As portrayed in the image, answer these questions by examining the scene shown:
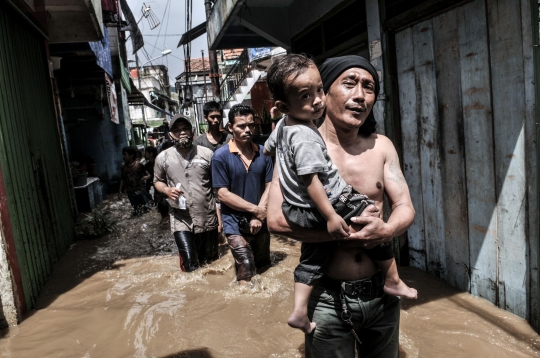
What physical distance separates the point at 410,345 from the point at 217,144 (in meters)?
3.71

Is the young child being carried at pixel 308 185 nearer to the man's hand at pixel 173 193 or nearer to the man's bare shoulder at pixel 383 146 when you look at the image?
the man's bare shoulder at pixel 383 146

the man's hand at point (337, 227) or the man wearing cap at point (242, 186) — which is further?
the man wearing cap at point (242, 186)

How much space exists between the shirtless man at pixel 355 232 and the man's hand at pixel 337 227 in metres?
0.05

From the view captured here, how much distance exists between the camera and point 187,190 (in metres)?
4.94

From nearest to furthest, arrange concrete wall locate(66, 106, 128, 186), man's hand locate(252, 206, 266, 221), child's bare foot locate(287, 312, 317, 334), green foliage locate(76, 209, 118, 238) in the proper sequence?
child's bare foot locate(287, 312, 317, 334)
man's hand locate(252, 206, 266, 221)
green foliage locate(76, 209, 118, 238)
concrete wall locate(66, 106, 128, 186)

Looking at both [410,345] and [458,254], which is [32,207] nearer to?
[410,345]

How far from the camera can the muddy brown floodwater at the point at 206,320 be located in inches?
123

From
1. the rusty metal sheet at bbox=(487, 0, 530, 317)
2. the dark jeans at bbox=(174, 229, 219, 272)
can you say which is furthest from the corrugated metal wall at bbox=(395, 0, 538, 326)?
the dark jeans at bbox=(174, 229, 219, 272)

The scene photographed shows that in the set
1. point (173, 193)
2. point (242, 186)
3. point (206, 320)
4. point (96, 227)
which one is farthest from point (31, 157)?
point (206, 320)

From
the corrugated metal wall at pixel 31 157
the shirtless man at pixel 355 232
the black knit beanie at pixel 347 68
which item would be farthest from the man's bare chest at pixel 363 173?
the corrugated metal wall at pixel 31 157

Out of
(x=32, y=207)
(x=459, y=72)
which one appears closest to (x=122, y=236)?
(x=32, y=207)

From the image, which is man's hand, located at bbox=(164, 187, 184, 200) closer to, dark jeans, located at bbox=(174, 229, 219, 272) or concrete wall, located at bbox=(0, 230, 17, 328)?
dark jeans, located at bbox=(174, 229, 219, 272)

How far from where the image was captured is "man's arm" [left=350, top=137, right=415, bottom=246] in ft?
5.58

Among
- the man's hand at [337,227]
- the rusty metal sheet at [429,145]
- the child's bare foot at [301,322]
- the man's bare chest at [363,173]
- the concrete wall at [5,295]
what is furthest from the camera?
the rusty metal sheet at [429,145]
